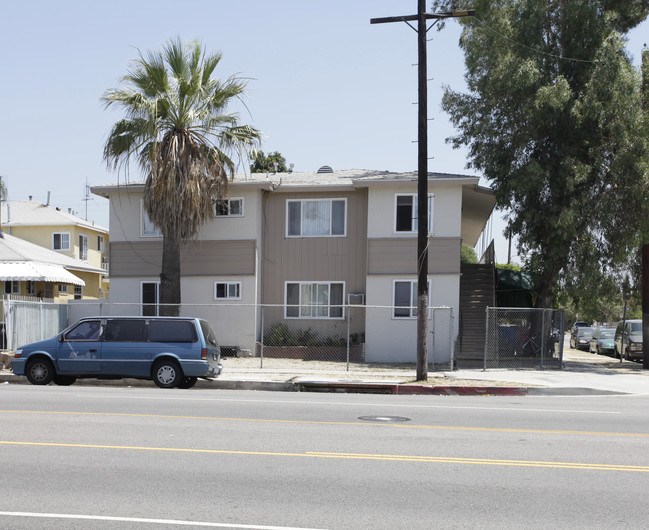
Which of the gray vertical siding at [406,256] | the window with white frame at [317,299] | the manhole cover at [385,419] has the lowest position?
the manhole cover at [385,419]

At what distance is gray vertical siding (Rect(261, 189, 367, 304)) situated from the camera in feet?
81.3

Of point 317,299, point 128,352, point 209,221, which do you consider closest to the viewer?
point 128,352

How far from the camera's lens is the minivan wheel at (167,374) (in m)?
16.4

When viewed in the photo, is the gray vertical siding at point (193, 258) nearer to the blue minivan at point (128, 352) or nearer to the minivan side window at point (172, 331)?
the blue minivan at point (128, 352)

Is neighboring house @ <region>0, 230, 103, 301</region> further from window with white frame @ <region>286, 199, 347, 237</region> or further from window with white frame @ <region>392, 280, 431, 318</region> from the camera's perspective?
window with white frame @ <region>392, 280, 431, 318</region>

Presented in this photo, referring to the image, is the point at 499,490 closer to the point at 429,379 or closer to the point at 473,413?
the point at 473,413

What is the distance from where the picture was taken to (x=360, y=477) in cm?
735

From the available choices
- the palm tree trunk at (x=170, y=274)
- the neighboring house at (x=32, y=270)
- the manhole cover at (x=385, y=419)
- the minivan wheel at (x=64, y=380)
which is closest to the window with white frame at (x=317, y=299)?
the palm tree trunk at (x=170, y=274)

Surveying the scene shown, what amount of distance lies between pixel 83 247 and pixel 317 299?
78.3ft

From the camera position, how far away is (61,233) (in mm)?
42719

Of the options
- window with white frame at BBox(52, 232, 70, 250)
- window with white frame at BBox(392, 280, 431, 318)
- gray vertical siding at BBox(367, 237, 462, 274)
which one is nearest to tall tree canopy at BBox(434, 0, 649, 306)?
gray vertical siding at BBox(367, 237, 462, 274)

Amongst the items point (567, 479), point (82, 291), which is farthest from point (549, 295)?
point (82, 291)

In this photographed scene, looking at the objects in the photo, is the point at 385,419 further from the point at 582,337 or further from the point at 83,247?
the point at 83,247

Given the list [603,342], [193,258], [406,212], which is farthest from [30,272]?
[603,342]
